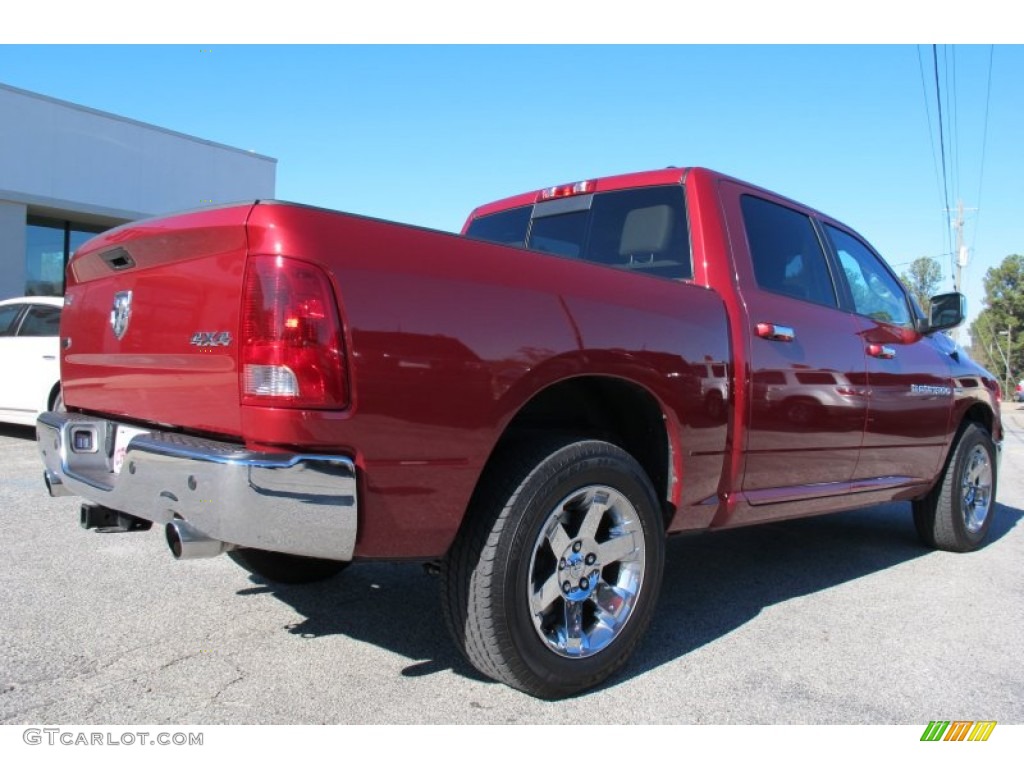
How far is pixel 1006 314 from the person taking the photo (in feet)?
164

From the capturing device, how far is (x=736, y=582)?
4.26 m

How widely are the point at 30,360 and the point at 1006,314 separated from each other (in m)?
55.5

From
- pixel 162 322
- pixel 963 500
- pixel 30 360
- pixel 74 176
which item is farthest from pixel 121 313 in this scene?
pixel 74 176

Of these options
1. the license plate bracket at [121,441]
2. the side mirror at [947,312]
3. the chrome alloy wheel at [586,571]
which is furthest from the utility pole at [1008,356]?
the license plate bracket at [121,441]

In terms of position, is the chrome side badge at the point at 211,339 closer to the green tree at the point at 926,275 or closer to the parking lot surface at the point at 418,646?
the parking lot surface at the point at 418,646

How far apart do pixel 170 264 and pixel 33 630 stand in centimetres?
160

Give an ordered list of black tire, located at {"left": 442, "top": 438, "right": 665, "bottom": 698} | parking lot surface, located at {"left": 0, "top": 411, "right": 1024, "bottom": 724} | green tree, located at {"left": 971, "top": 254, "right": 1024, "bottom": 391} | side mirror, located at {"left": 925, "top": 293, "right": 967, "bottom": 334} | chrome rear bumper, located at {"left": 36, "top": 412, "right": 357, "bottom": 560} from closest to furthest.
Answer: chrome rear bumper, located at {"left": 36, "top": 412, "right": 357, "bottom": 560}, black tire, located at {"left": 442, "top": 438, "right": 665, "bottom": 698}, parking lot surface, located at {"left": 0, "top": 411, "right": 1024, "bottom": 724}, side mirror, located at {"left": 925, "top": 293, "right": 967, "bottom": 334}, green tree, located at {"left": 971, "top": 254, "right": 1024, "bottom": 391}

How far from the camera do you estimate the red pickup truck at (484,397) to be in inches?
84.2

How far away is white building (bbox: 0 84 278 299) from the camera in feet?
42.5

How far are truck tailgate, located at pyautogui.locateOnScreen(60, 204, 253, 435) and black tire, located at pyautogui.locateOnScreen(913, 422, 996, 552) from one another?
4520 mm

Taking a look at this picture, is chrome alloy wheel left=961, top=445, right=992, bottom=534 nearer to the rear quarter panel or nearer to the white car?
the rear quarter panel

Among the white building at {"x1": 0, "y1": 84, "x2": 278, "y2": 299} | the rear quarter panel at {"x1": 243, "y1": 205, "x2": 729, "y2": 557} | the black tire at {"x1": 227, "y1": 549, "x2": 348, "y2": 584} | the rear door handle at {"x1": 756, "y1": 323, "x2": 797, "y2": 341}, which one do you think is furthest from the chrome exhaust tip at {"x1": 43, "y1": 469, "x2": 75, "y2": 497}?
the white building at {"x1": 0, "y1": 84, "x2": 278, "y2": 299}

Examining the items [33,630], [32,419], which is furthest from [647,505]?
[32,419]
